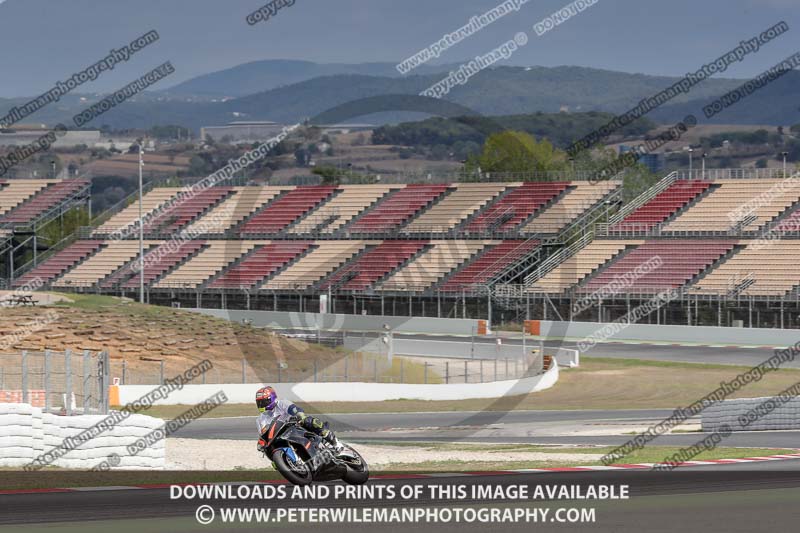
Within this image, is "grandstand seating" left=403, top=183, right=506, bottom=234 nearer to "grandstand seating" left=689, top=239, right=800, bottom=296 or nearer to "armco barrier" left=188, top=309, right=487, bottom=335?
"armco barrier" left=188, top=309, right=487, bottom=335

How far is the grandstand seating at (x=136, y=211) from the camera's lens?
9500cm

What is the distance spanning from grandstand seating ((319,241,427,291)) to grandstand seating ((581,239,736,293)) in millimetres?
13103

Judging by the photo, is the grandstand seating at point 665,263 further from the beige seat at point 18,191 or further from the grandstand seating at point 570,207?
the beige seat at point 18,191

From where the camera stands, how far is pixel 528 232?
7900 centimetres

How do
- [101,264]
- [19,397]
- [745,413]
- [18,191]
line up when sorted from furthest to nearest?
[18,191] → [101,264] → [745,413] → [19,397]

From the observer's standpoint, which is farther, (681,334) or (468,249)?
(468,249)

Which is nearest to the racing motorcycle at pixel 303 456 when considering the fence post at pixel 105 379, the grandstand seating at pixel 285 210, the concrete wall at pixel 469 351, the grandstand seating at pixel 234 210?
the fence post at pixel 105 379

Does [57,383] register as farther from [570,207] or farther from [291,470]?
[570,207]

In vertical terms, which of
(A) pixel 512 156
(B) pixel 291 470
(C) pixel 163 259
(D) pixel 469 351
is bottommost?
(D) pixel 469 351

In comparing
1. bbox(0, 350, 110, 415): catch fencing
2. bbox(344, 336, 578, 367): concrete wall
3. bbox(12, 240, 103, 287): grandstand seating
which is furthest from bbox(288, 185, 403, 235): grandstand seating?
bbox(0, 350, 110, 415): catch fencing

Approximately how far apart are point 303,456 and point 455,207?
220 feet

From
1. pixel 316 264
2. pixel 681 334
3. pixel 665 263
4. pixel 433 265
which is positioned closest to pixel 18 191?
pixel 316 264

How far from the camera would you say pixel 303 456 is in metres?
17.8

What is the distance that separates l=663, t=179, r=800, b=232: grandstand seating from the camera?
239ft
